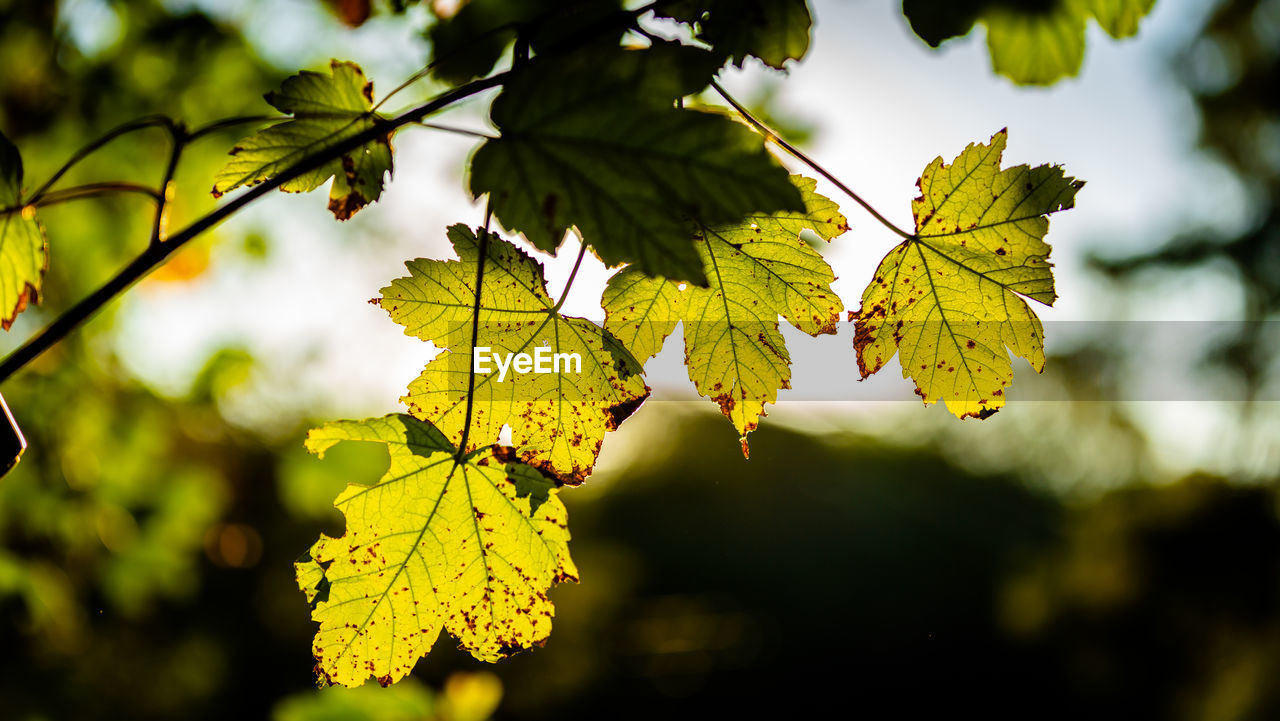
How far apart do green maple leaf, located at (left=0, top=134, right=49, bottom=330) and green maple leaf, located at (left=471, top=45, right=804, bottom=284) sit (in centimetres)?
58

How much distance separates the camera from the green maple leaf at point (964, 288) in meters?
0.67

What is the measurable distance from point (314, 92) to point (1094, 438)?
1338cm

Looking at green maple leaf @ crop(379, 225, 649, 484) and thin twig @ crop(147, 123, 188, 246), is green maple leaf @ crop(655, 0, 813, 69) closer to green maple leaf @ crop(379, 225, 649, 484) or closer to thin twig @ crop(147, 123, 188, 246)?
green maple leaf @ crop(379, 225, 649, 484)

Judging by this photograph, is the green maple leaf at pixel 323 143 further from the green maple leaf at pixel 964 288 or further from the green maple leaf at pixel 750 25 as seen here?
the green maple leaf at pixel 964 288

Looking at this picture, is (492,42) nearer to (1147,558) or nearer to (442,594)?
(442,594)

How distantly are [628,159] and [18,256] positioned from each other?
0.71 metres

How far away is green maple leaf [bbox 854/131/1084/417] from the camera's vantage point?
2.20 ft

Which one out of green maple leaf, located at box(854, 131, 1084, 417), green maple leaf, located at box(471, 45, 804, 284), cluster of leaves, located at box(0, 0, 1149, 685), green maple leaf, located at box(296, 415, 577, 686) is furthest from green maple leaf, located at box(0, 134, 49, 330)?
green maple leaf, located at box(854, 131, 1084, 417)

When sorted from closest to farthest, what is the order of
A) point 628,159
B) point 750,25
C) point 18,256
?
point 628,159 < point 750,25 < point 18,256

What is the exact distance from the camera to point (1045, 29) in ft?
2.50

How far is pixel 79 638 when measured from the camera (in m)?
3.52

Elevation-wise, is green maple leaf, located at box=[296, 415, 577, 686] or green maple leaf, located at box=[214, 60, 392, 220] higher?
green maple leaf, located at box=[214, 60, 392, 220]

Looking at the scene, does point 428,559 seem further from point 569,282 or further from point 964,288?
point 964,288

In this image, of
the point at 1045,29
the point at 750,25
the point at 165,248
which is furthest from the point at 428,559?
the point at 1045,29
